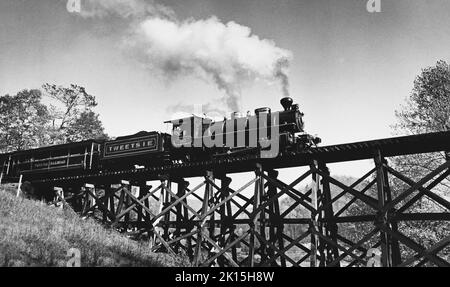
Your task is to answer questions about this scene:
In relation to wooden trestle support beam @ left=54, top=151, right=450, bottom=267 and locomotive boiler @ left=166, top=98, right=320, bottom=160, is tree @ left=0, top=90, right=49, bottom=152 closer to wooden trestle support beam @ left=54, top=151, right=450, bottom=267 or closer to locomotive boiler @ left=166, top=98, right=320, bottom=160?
wooden trestle support beam @ left=54, top=151, right=450, bottom=267

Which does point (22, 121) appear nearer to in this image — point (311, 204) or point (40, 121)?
point (40, 121)

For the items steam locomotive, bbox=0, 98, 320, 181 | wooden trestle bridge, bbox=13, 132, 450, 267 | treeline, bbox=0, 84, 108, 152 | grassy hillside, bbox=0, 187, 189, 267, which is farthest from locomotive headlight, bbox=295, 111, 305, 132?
treeline, bbox=0, 84, 108, 152

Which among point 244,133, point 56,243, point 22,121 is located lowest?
point 56,243

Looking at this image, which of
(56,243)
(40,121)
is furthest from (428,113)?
(40,121)

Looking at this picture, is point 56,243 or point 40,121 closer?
point 56,243

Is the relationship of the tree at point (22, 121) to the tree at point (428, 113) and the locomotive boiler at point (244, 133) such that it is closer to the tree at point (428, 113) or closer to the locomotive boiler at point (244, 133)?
the locomotive boiler at point (244, 133)

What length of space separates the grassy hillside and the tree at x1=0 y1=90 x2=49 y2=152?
50.6 ft

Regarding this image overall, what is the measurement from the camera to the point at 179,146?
12.5 metres

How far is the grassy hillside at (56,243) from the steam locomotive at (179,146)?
322cm

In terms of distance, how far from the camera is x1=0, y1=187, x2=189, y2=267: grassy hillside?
7.10 m

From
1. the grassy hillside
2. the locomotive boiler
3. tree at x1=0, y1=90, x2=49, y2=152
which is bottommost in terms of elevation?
the grassy hillside

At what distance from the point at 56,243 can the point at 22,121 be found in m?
21.6
